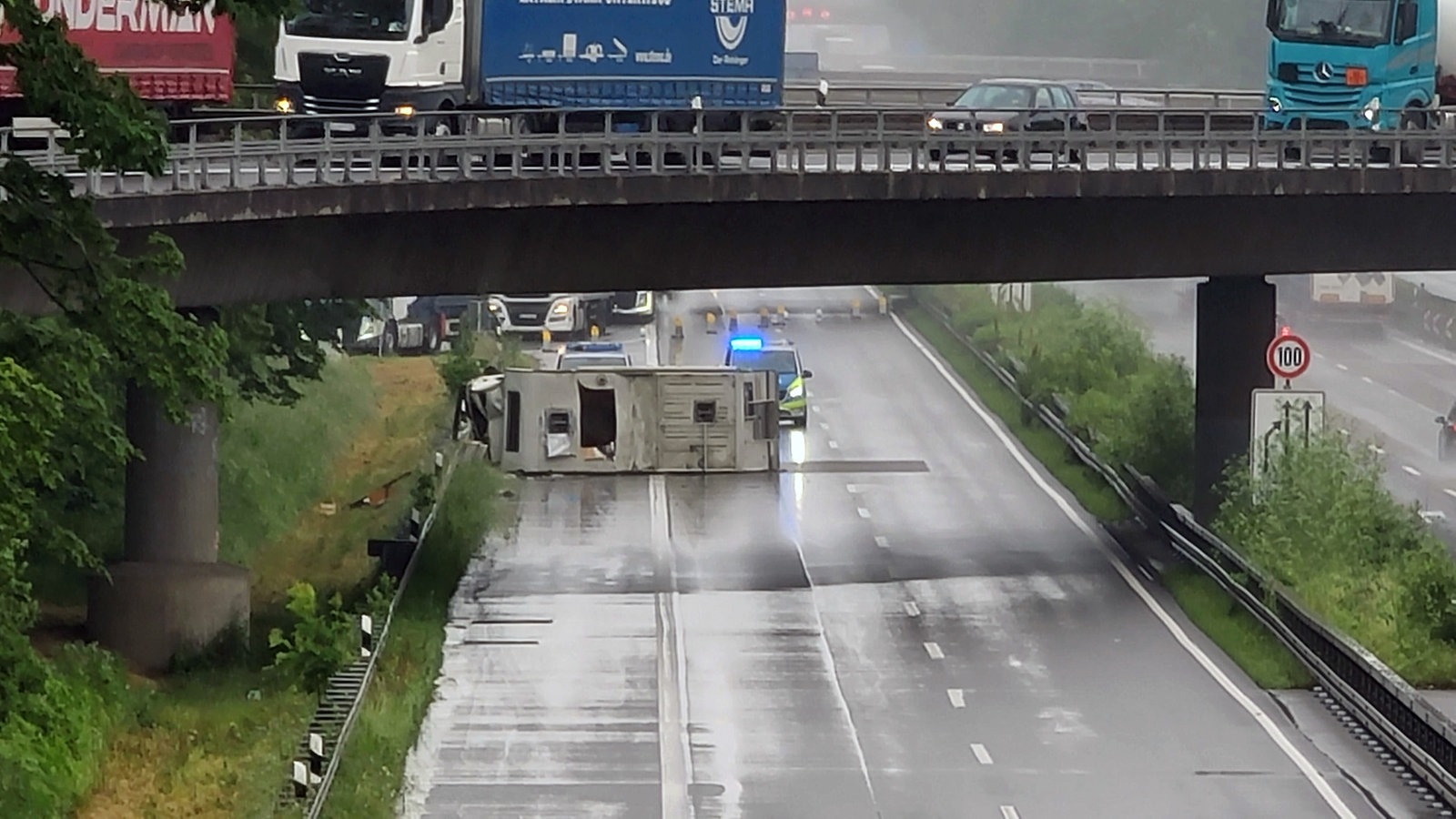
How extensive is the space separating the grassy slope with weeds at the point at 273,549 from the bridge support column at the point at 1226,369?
12.9m

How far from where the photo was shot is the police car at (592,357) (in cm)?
5309

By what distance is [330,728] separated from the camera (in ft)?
82.9

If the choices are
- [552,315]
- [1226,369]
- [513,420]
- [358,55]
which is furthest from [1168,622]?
[552,315]

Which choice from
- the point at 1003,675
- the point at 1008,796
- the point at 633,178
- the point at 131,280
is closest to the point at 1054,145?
the point at 633,178

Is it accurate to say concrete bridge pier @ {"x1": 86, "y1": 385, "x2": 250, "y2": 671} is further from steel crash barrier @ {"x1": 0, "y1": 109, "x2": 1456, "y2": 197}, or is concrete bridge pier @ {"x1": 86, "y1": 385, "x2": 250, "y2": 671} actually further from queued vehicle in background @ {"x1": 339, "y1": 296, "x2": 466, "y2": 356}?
queued vehicle in background @ {"x1": 339, "y1": 296, "x2": 466, "y2": 356}

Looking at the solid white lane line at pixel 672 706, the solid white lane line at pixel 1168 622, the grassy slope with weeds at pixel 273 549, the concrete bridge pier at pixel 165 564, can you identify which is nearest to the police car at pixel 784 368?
the solid white lane line at pixel 1168 622

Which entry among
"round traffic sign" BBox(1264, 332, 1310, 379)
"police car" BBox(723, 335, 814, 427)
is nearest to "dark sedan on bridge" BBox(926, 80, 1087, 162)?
"round traffic sign" BBox(1264, 332, 1310, 379)

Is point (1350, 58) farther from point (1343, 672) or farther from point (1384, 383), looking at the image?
point (1384, 383)

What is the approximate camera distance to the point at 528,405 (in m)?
46.1

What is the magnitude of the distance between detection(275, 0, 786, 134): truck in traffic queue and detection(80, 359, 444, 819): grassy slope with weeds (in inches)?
271

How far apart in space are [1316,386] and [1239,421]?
765 inches

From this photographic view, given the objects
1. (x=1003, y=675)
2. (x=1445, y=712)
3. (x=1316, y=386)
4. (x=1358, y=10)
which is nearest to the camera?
(x=1445, y=712)

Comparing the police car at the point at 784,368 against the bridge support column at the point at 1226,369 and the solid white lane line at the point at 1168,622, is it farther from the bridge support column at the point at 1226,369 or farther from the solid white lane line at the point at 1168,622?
the bridge support column at the point at 1226,369

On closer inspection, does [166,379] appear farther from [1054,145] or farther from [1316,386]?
[1316,386]
